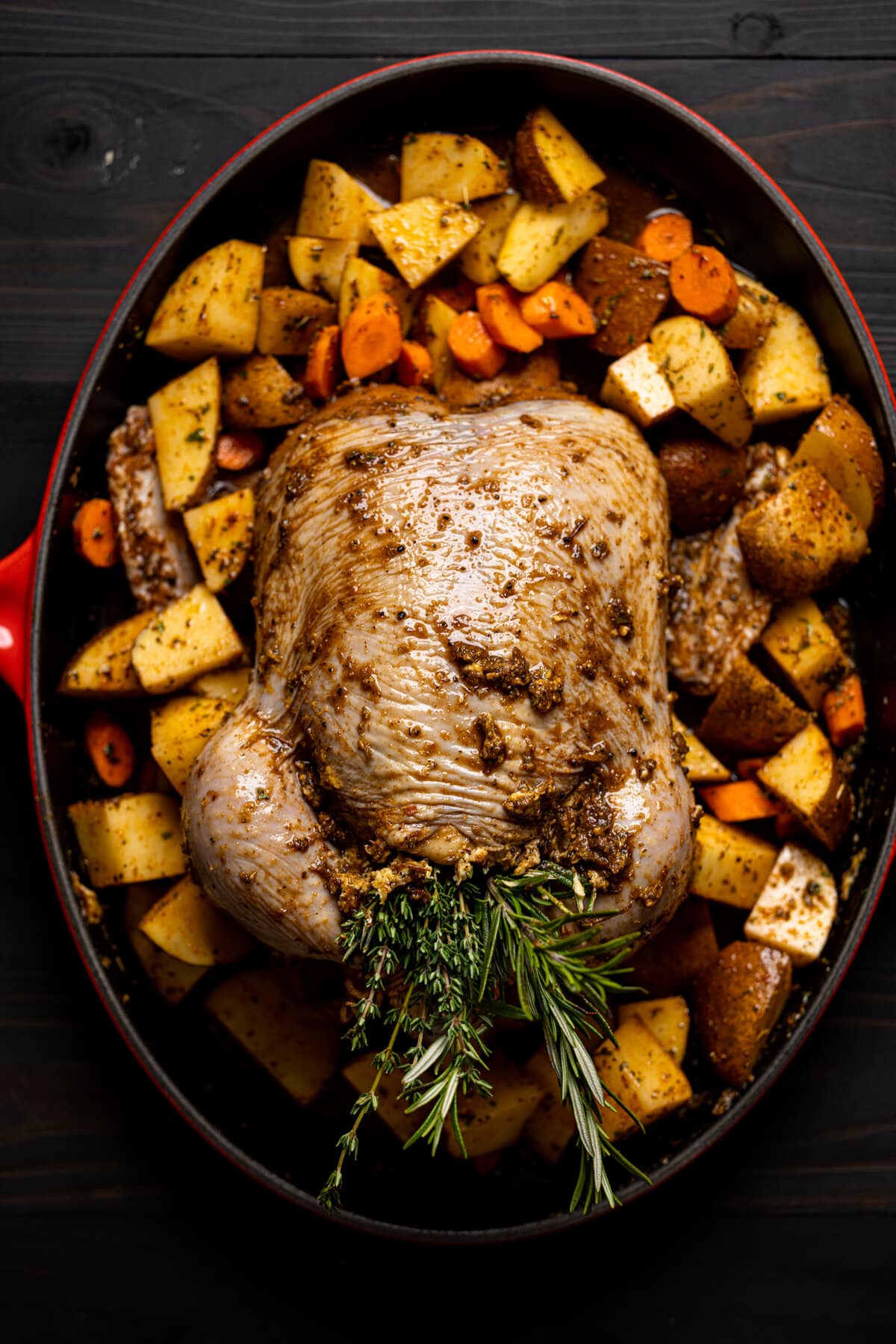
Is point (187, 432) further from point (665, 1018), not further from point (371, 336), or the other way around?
point (665, 1018)

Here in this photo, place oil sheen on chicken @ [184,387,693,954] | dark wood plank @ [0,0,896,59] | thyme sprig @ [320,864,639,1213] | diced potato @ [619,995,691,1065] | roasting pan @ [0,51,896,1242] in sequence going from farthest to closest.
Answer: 1. dark wood plank @ [0,0,896,59]
2. diced potato @ [619,995,691,1065]
3. roasting pan @ [0,51,896,1242]
4. oil sheen on chicken @ [184,387,693,954]
5. thyme sprig @ [320,864,639,1213]

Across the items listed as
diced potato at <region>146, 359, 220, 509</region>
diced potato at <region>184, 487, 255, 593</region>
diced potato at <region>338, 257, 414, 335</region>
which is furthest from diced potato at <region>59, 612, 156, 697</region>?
diced potato at <region>338, 257, 414, 335</region>

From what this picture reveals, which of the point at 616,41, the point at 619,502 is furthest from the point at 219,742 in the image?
the point at 616,41

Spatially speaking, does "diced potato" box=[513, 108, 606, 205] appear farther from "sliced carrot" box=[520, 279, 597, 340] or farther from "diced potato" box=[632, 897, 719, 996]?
"diced potato" box=[632, 897, 719, 996]

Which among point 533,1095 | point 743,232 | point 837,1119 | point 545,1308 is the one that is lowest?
point 545,1308

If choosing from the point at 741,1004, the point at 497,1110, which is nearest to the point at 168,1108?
the point at 497,1110

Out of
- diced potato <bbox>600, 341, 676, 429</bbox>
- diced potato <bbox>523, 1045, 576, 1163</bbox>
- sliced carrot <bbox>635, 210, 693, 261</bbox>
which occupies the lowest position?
diced potato <bbox>523, 1045, 576, 1163</bbox>

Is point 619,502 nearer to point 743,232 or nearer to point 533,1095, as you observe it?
point 743,232
